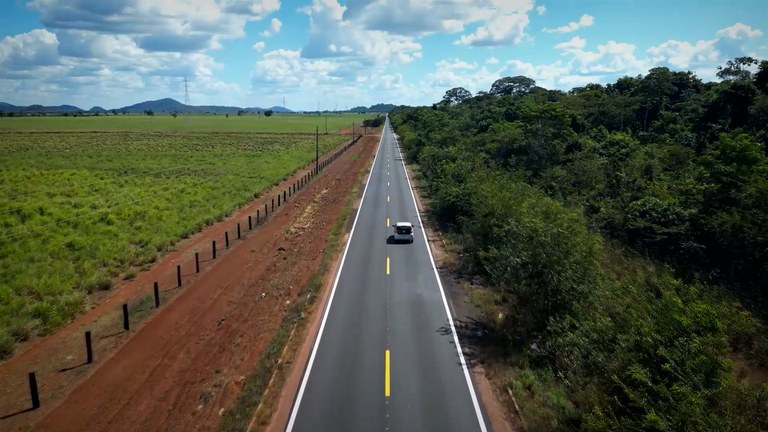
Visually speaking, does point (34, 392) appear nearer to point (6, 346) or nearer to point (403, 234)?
point (6, 346)

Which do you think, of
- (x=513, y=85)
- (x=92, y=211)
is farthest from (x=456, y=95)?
(x=92, y=211)

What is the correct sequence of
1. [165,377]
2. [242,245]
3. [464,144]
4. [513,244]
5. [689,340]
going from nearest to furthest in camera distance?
[689,340]
[165,377]
[513,244]
[242,245]
[464,144]

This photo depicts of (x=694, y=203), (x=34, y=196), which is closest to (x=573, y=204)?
(x=694, y=203)

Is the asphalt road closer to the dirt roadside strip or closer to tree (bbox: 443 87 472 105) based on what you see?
the dirt roadside strip

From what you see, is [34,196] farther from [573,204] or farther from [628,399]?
[628,399]

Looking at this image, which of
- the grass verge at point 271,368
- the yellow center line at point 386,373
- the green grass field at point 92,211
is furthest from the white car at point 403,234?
the yellow center line at point 386,373

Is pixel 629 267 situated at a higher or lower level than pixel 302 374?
higher
